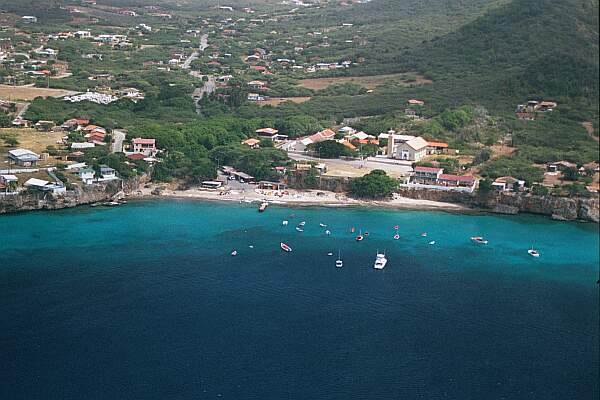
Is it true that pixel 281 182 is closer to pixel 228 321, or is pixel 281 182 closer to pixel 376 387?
pixel 228 321

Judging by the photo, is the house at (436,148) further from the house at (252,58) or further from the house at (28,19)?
the house at (252,58)

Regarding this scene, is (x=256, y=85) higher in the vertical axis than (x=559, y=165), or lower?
higher

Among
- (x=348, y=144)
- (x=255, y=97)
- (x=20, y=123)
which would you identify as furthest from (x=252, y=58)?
(x=20, y=123)

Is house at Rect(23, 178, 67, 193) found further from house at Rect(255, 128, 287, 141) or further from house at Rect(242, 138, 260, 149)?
house at Rect(255, 128, 287, 141)

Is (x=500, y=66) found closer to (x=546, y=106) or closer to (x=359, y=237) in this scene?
(x=546, y=106)

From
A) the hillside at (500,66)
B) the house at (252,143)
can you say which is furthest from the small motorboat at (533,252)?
the house at (252,143)

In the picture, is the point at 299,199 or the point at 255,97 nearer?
the point at 299,199

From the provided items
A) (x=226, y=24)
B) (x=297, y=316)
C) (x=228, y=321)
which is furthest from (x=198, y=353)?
(x=226, y=24)
